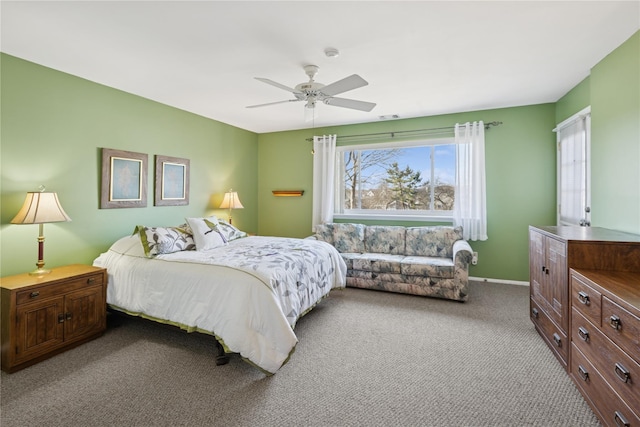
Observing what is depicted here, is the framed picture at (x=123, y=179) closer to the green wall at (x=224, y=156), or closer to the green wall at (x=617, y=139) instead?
the green wall at (x=224, y=156)

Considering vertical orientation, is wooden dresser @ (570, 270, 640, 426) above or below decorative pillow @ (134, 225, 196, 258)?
below

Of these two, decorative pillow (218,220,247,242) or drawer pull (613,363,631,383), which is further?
decorative pillow (218,220,247,242)

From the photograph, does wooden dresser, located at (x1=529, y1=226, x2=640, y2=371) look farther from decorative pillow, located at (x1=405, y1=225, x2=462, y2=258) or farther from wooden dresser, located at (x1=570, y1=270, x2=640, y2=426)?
decorative pillow, located at (x1=405, y1=225, x2=462, y2=258)

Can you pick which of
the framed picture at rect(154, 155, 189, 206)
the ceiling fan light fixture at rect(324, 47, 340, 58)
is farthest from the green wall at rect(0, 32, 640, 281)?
the ceiling fan light fixture at rect(324, 47, 340, 58)

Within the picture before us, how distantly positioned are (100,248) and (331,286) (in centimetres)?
266

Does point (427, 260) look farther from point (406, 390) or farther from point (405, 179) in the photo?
point (406, 390)

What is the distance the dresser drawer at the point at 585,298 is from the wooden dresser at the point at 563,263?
0.11 meters

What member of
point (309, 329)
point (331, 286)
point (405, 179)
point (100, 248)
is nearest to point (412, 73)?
point (405, 179)

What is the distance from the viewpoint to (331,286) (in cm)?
360

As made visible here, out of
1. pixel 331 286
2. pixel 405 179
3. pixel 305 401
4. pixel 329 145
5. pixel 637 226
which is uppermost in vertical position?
pixel 329 145

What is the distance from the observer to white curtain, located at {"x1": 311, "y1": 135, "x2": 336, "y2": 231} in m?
5.32

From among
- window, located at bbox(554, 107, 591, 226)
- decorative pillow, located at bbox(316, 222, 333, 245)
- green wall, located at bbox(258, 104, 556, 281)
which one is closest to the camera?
window, located at bbox(554, 107, 591, 226)

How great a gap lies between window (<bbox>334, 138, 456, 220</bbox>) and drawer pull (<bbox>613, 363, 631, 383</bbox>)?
3.32 m

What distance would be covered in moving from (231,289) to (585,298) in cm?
241
